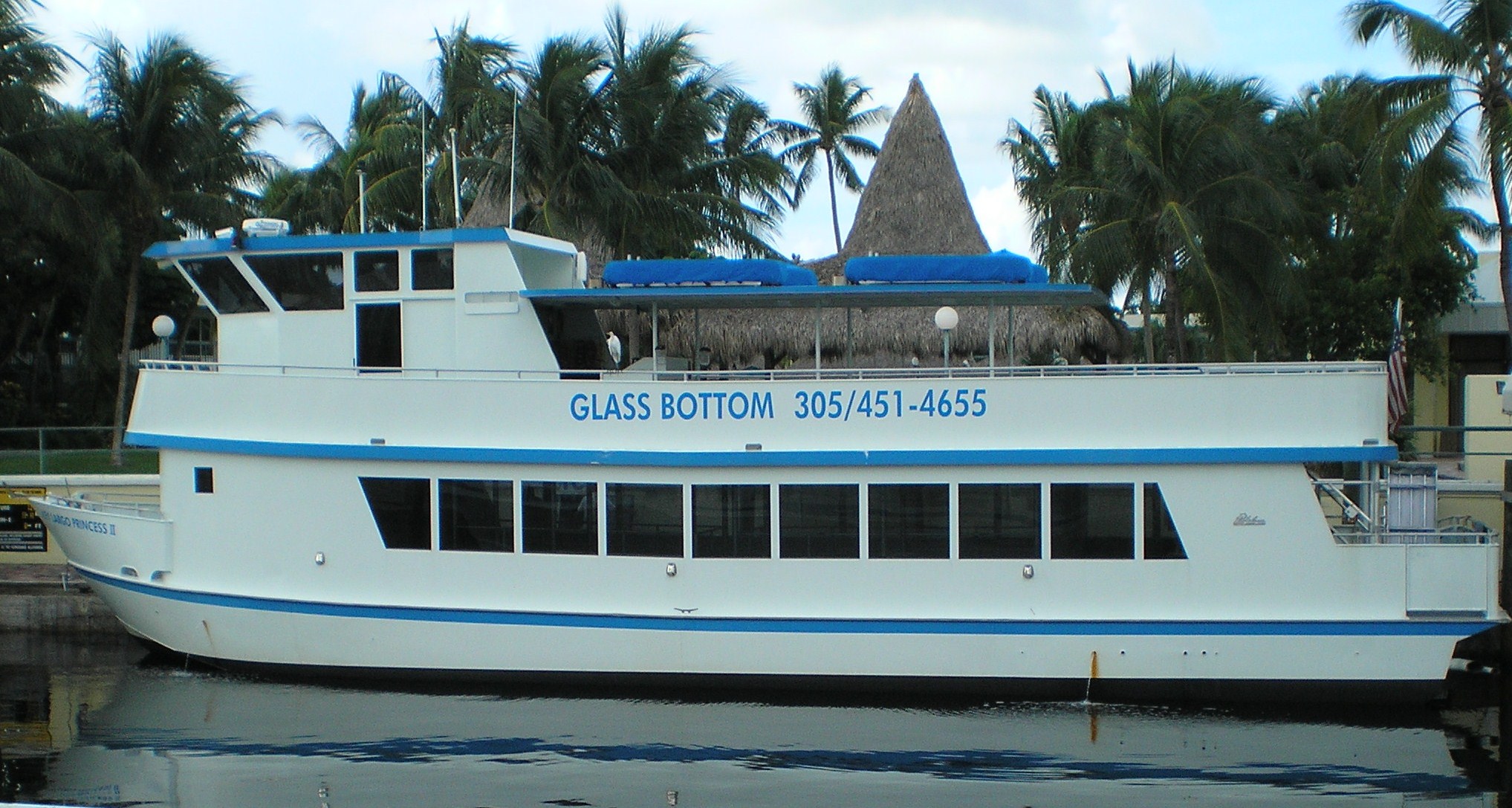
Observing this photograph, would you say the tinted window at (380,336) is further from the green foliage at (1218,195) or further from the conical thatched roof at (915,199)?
the green foliage at (1218,195)

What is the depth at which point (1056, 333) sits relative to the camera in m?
14.7

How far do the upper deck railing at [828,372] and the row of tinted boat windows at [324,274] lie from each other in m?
0.64

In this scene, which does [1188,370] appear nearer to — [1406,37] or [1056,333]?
[1056,333]

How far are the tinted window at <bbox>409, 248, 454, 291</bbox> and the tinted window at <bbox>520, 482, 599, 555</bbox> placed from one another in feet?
6.63

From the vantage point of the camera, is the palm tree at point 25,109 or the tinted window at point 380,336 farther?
the palm tree at point 25,109

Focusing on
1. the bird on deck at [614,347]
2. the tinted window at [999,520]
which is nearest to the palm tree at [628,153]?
the bird on deck at [614,347]

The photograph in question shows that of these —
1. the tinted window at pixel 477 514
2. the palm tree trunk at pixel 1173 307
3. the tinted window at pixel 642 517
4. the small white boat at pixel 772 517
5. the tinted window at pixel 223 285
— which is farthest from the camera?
the palm tree trunk at pixel 1173 307

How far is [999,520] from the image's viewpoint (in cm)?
964

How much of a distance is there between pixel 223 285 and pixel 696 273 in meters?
4.24

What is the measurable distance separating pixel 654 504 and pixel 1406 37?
12385 mm

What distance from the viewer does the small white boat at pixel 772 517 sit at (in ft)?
30.8

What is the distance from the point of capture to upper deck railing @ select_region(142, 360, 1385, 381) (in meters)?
9.50

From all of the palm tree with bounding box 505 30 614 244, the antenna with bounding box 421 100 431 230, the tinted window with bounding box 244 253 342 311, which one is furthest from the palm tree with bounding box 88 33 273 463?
the tinted window with bounding box 244 253 342 311

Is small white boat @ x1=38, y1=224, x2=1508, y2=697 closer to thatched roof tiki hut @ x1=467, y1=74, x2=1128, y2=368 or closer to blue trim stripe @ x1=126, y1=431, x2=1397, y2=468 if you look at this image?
blue trim stripe @ x1=126, y1=431, x2=1397, y2=468
